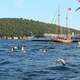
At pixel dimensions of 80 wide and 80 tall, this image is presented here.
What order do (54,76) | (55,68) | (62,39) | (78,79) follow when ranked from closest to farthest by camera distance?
(78,79)
(54,76)
(55,68)
(62,39)

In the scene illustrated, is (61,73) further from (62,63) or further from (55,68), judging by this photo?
(62,63)

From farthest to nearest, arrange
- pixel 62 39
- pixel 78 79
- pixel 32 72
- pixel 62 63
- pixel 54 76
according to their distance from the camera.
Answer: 1. pixel 62 39
2. pixel 62 63
3. pixel 32 72
4. pixel 54 76
5. pixel 78 79

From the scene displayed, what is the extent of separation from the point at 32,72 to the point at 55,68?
3.99 m

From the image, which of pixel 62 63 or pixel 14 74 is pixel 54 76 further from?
pixel 62 63

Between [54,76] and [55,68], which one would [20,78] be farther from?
[55,68]

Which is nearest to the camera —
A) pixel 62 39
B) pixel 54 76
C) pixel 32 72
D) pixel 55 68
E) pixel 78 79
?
pixel 78 79

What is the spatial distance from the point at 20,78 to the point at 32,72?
4017 millimetres

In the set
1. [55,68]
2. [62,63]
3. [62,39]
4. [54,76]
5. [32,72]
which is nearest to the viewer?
[54,76]

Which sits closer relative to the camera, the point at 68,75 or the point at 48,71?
the point at 68,75

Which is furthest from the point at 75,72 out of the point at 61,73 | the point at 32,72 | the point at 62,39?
the point at 62,39

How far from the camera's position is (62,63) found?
43750 mm

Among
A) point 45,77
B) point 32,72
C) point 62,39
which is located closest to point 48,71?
point 32,72

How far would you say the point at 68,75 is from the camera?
111ft

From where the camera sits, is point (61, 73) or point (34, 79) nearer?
point (34, 79)
